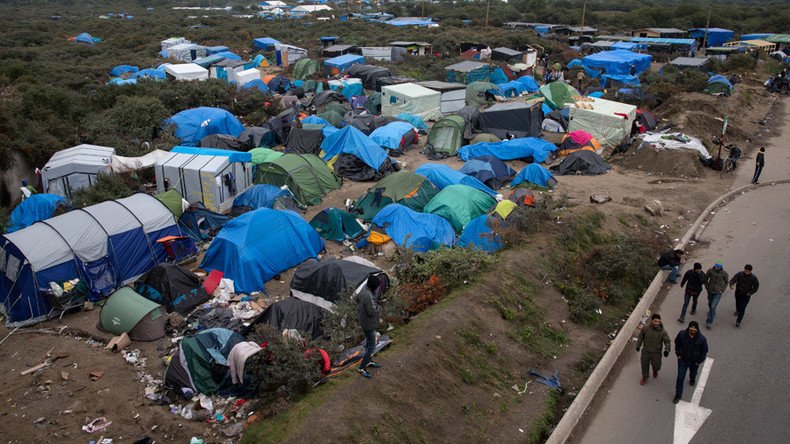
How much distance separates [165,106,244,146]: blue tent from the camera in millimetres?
24219

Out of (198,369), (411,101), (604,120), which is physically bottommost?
Result: (198,369)

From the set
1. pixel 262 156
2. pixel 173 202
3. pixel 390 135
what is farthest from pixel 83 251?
pixel 390 135

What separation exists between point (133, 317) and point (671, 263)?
11074 mm

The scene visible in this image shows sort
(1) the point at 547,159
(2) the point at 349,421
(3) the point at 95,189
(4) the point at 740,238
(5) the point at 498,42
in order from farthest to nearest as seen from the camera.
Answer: (5) the point at 498,42 < (1) the point at 547,159 < (3) the point at 95,189 < (4) the point at 740,238 < (2) the point at 349,421

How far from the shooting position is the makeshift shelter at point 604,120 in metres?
24.5

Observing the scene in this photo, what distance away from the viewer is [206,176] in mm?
17625

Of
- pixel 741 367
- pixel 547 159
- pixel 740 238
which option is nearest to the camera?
pixel 741 367

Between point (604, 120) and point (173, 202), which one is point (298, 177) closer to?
point (173, 202)

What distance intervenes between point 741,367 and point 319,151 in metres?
17.4

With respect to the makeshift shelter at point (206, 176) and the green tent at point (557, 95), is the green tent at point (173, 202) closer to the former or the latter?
the makeshift shelter at point (206, 176)

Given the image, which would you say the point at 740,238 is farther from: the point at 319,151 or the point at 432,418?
the point at 319,151

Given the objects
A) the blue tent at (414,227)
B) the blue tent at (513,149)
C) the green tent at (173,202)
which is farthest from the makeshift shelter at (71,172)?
the blue tent at (513,149)

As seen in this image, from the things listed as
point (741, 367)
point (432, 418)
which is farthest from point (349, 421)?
point (741, 367)

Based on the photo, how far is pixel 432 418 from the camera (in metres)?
8.21
